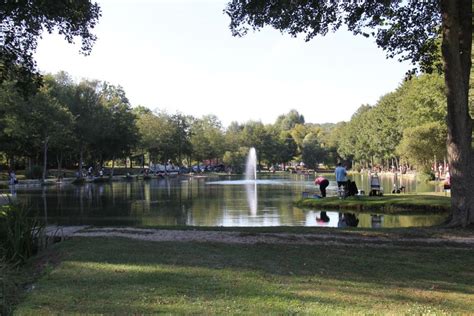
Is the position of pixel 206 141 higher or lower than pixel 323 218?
higher

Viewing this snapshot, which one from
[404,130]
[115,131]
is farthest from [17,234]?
[115,131]

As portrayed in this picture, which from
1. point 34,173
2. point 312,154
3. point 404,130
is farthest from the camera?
point 312,154

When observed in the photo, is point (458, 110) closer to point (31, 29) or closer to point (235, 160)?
point (31, 29)

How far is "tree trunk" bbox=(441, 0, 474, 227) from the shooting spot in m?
12.9

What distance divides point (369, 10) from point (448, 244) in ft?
25.6

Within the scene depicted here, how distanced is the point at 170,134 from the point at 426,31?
71.0 m

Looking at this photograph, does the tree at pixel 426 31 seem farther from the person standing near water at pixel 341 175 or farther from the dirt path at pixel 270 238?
the person standing near water at pixel 341 175

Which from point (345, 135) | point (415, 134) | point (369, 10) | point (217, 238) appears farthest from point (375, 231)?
point (345, 135)

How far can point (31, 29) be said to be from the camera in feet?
49.0

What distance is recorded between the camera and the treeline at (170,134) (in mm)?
47062

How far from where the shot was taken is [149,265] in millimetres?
8133

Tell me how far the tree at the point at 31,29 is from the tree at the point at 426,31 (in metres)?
4.58

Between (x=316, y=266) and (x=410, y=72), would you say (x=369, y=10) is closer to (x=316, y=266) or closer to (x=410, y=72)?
(x=410, y=72)

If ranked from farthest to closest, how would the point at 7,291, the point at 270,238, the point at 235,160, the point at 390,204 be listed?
1. the point at 235,160
2. the point at 390,204
3. the point at 270,238
4. the point at 7,291
